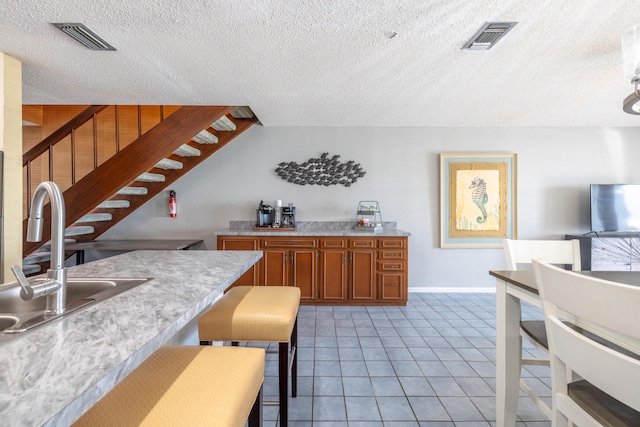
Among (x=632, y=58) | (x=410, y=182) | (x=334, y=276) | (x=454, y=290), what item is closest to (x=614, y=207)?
(x=454, y=290)

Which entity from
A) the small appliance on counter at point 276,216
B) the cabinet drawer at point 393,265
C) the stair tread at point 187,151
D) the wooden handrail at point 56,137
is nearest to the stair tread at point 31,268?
the wooden handrail at point 56,137

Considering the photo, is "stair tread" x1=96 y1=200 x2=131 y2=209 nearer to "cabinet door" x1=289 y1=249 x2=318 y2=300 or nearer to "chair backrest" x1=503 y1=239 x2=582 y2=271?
"cabinet door" x1=289 y1=249 x2=318 y2=300

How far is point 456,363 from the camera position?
A: 2.47 meters

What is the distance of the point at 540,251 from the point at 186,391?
2042 mm

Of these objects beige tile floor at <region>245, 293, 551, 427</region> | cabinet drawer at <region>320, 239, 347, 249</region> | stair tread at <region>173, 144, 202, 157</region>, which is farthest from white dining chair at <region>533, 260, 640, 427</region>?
stair tread at <region>173, 144, 202, 157</region>

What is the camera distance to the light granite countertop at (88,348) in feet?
1.52

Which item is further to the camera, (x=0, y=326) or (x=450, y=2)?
(x=450, y=2)

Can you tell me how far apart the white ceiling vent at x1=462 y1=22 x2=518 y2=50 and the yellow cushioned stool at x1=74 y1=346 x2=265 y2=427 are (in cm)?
219

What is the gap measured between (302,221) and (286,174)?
0.69m

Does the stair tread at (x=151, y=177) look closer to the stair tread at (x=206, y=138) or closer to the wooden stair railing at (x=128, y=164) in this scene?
the wooden stair railing at (x=128, y=164)

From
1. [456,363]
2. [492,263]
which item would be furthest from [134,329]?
[492,263]

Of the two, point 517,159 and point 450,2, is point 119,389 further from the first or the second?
point 517,159

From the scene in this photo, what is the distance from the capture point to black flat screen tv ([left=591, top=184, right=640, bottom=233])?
414cm

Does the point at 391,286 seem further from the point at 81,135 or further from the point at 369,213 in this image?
the point at 81,135
